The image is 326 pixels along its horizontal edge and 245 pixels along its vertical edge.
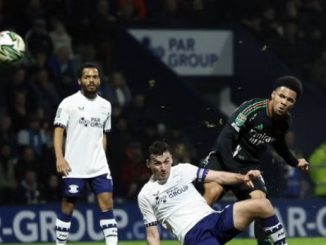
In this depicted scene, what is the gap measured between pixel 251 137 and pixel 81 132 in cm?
168

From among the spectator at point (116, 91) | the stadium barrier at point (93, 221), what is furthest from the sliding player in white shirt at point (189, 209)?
the spectator at point (116, 91)

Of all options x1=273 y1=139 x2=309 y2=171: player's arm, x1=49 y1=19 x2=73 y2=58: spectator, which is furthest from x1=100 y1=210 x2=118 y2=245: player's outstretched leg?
x1=49 y1=19 x2=73 y2=58: spectator

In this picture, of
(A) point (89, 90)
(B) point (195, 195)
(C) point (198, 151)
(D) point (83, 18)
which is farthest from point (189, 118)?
(B) point (195, 195)

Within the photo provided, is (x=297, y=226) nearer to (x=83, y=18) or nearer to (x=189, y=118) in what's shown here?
(x=189, y=118)

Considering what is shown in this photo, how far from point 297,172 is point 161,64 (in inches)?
99.3

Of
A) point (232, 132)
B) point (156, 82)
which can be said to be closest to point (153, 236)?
point (232, 132)

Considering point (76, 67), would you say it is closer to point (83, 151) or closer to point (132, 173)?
point (132, 173)

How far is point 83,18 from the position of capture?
1694 cm

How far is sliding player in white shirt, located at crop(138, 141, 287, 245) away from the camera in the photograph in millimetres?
9109

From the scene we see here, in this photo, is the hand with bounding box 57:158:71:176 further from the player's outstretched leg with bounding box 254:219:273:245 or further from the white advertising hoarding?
the white advertising hoarding

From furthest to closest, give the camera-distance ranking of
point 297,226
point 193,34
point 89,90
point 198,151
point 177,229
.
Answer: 1. point 193,34
2. point 198,151
3. point 297,226
4. point 89,90
5. point 177,229

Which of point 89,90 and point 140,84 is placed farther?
point 140,84

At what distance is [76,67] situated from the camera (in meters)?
16.3

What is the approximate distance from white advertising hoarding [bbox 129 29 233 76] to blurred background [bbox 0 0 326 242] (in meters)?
0.01
